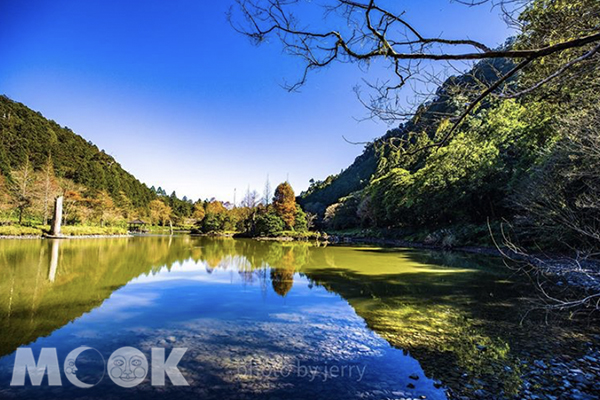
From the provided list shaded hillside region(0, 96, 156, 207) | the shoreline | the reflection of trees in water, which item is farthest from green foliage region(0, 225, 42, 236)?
the reflection of trees in water

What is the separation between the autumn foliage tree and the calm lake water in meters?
26.0

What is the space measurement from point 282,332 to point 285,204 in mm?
30189

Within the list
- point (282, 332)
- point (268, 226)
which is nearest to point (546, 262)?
point (282, 332)

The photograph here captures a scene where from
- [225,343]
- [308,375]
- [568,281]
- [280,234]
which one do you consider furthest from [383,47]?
[280,234]

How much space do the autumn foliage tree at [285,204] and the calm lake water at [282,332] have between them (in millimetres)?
26047

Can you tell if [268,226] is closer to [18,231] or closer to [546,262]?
[18,231]

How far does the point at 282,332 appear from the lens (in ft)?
13.5

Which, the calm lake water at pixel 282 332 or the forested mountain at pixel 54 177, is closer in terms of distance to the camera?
the calm lake water at pixel 282 332

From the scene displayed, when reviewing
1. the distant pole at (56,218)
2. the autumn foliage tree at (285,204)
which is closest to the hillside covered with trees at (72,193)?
the autumn foliage tree at (285,204)

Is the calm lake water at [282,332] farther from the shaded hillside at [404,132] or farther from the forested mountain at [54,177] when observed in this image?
the forested mountain at [54,177]

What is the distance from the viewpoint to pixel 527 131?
17.7 meters

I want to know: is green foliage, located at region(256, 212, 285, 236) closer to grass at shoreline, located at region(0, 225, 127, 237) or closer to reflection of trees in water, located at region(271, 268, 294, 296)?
grass at shoreline, located at region(0, 225, 127, 237)

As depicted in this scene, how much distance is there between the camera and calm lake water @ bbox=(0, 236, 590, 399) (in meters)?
2.77

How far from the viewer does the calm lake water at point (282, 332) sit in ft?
9.08
